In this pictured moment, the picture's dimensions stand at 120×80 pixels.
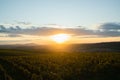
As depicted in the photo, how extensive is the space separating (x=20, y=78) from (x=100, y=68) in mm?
10655

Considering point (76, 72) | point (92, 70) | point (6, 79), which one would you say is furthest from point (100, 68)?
point (6, 79)

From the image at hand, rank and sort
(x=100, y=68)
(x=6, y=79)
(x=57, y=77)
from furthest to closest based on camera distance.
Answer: (x=100, y=68) < (x=57, y=77) < (x=6, y=79)

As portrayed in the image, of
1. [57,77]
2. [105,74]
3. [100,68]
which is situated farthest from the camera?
[100,68]

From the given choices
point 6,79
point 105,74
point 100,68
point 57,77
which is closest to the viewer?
point 6,79

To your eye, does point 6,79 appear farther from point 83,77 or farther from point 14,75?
point 83,77

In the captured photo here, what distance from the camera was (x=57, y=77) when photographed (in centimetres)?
→ 2777

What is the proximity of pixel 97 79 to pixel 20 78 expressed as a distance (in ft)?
27.2

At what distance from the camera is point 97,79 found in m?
28.1

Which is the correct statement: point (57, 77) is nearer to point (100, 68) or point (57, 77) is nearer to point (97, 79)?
point (97, 79)

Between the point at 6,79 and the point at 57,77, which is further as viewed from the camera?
the point at 57,77

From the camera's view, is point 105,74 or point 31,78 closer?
point 31,78

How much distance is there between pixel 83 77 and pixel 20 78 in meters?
7.01

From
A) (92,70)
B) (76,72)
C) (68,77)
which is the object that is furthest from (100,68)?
(68,77)

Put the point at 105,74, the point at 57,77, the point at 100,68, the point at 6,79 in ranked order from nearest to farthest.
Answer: the point at 6,79, the point at 57,77, the point at 105,74, the point at 100,68
